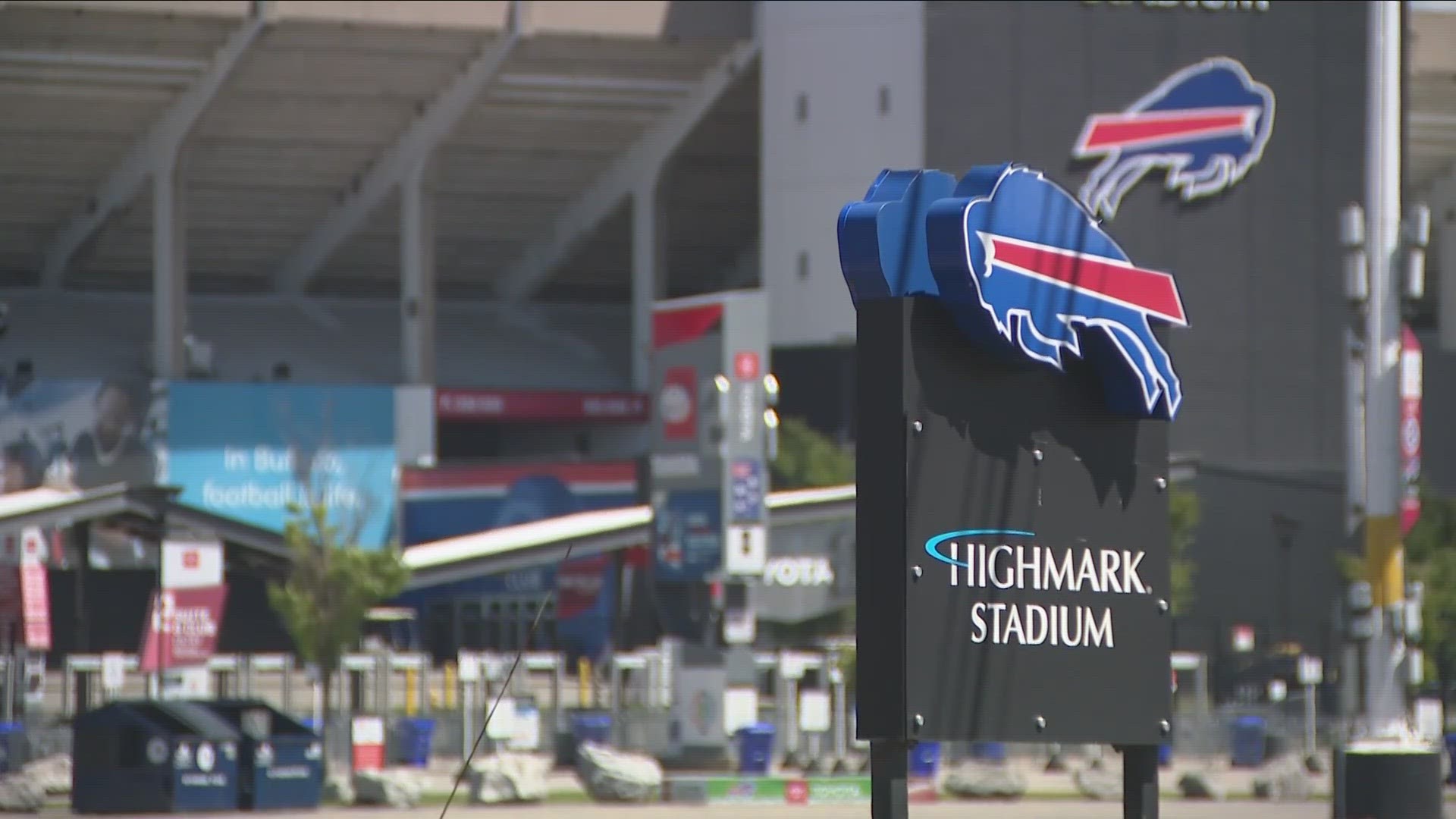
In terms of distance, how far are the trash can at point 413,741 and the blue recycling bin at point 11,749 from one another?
5349 millimetres

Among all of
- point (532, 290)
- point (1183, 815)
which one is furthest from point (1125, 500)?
point (532, 290)

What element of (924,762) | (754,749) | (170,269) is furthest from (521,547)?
(170,269)

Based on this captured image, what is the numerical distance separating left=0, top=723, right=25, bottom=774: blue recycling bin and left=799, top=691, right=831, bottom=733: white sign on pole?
35.0ft

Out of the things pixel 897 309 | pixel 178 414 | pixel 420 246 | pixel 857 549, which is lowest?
pixel 857 549

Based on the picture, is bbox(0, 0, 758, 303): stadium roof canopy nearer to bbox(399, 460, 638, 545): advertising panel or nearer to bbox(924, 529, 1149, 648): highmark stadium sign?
bbox(399, 460, 638, 545): advertising panel

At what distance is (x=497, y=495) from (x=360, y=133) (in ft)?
32.2

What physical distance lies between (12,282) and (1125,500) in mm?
59493

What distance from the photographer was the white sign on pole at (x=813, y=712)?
3234cm

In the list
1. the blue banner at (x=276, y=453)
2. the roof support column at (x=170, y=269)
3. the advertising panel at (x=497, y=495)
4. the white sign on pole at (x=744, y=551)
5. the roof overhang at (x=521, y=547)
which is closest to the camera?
the white sign on pole at (x=744, y=551)

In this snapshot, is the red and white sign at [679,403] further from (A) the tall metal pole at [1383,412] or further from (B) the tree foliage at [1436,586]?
(A) the tall metal pole at [1383,412]

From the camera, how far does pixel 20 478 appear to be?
53969mm

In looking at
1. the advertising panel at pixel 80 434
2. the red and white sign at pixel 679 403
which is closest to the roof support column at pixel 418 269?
the advertising panel at pixel 80 434

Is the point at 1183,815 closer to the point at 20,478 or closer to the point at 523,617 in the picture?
the point at 523,617

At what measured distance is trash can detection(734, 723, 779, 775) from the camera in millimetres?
31422
